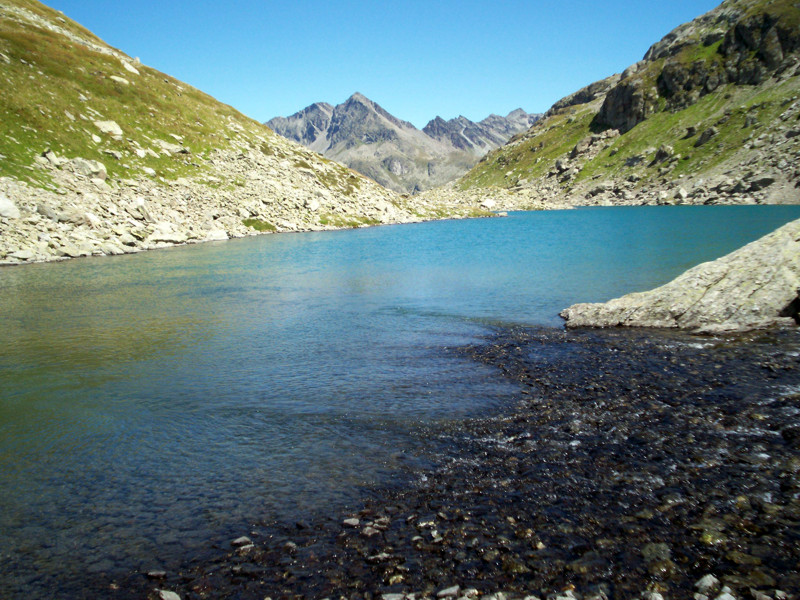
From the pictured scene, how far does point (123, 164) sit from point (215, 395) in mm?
80046

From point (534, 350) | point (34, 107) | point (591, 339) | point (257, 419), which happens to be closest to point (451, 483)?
point (257, 419)

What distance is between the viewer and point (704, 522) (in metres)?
8.46

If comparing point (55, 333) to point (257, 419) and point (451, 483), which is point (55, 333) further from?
point (451, 483)

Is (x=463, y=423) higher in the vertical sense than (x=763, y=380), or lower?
lower

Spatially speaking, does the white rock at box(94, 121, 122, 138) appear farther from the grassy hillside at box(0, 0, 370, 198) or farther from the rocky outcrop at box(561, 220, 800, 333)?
the rocky outcrop at box(561, 220, 800, 333)

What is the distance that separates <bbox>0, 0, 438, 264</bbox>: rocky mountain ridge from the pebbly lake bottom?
5850 centimetres

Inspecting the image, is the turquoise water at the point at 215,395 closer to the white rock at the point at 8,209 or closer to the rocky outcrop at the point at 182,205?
the white rock at the point at 8,209

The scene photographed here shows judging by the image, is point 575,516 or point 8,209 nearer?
point 575,516

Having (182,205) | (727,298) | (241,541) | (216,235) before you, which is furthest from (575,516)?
(182,205)

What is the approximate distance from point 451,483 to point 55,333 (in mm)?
24601

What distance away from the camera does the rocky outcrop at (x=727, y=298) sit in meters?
20.3

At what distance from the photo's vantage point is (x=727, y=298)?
21.2 meters

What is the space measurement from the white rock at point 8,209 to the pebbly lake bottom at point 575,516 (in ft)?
204

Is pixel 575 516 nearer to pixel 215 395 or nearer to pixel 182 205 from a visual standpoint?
pixel 215 395
